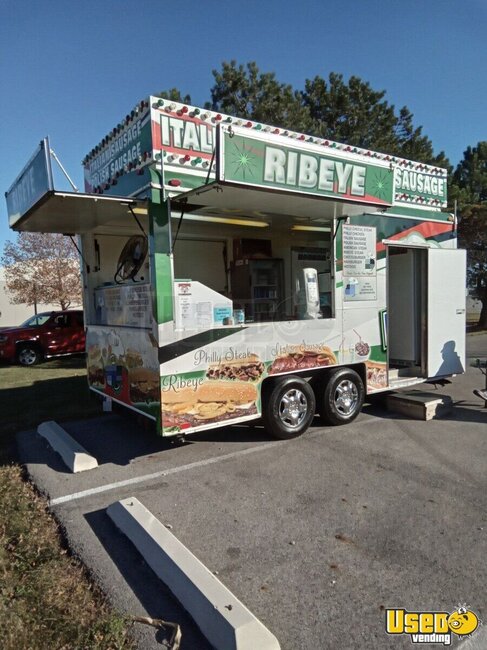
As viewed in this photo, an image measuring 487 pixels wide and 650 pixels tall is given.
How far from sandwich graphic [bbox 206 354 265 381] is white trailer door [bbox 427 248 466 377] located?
3.19 m

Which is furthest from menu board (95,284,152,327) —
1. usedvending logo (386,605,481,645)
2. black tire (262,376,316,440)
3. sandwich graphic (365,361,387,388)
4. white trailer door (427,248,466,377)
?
white trailer door (427,248,466,377)

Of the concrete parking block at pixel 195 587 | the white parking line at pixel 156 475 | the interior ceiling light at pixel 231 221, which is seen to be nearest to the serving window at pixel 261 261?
the interior ceiling light at pixel 231 221

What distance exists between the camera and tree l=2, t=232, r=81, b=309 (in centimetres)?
2266

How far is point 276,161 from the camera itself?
4.29 meters

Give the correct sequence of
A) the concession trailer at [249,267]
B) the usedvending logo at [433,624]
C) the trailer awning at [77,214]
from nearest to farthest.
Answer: the usedvending logo at [433,624], the trailer awning at [77,214], the concession trailer at [249,267]

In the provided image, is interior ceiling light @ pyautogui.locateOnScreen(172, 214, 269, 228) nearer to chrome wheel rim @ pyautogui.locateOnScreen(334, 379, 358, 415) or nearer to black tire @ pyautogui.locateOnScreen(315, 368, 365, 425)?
black tire @ pyautogui.locateOnScreen(315, 368, 365, 425)

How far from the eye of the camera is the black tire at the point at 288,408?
5309 millimetres

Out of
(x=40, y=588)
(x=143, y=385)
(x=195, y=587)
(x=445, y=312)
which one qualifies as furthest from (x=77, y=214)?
(x=445, y=312)

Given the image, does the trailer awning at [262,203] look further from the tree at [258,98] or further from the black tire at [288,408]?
the tree at [258,98]

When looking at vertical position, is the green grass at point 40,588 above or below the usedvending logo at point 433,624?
above

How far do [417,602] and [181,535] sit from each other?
1.67m

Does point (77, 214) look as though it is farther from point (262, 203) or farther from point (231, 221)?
point (231, 221)

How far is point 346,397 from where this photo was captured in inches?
238

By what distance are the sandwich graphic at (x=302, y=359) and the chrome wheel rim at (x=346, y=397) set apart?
396mm
